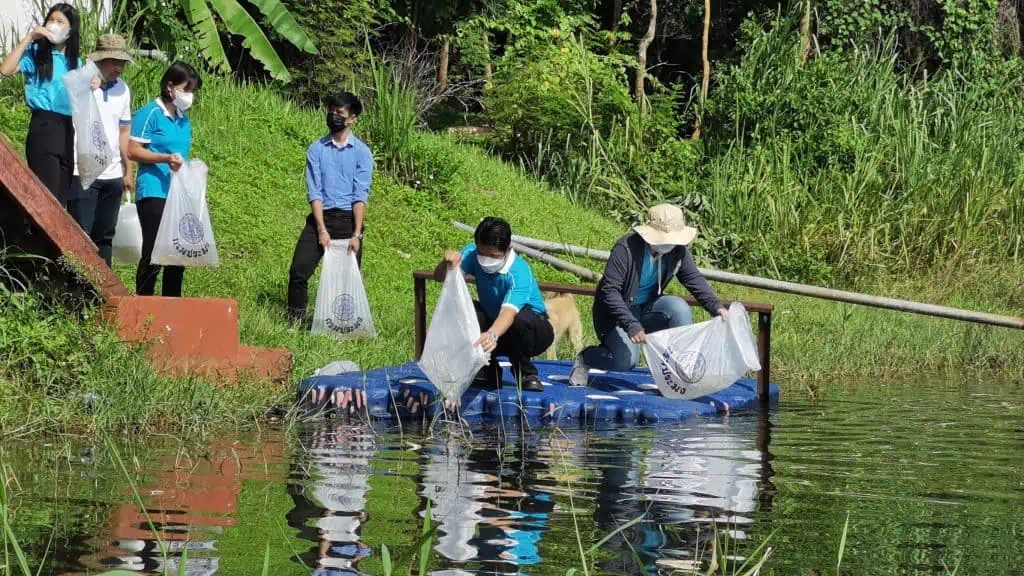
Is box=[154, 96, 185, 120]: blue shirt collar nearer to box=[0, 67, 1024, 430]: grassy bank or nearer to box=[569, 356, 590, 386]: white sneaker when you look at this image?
box=[0, 67, 1024, 430]: grassy bank

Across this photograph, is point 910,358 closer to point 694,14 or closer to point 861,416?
point 861,416

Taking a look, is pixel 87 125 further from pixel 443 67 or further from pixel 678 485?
pixel 443 67

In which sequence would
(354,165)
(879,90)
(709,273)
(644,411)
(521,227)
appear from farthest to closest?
(879,90)
(521,227)
(709,273)
(354,165)
(644,411)

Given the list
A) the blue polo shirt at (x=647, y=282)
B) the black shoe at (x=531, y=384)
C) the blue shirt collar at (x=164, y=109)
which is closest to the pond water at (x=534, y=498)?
the black shoe at (x=531, y=384)

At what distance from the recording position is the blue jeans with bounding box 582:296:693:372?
31.8 feet

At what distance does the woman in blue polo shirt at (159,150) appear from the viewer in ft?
31.8

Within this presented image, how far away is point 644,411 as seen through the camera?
8.92 meters

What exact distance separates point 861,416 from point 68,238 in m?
5.05

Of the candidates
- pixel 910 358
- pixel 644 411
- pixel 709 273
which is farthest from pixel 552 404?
pixel 910 358

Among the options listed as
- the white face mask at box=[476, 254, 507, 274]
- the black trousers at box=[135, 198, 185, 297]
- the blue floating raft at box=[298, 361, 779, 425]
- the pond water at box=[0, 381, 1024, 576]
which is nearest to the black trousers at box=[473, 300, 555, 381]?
the blue floating raft at box=[298, 361, 779, 425]

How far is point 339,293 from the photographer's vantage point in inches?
419

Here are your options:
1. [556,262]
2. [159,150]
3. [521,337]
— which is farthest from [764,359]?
[556,262]

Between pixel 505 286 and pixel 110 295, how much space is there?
2.28 m

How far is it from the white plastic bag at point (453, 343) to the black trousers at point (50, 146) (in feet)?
7.99
